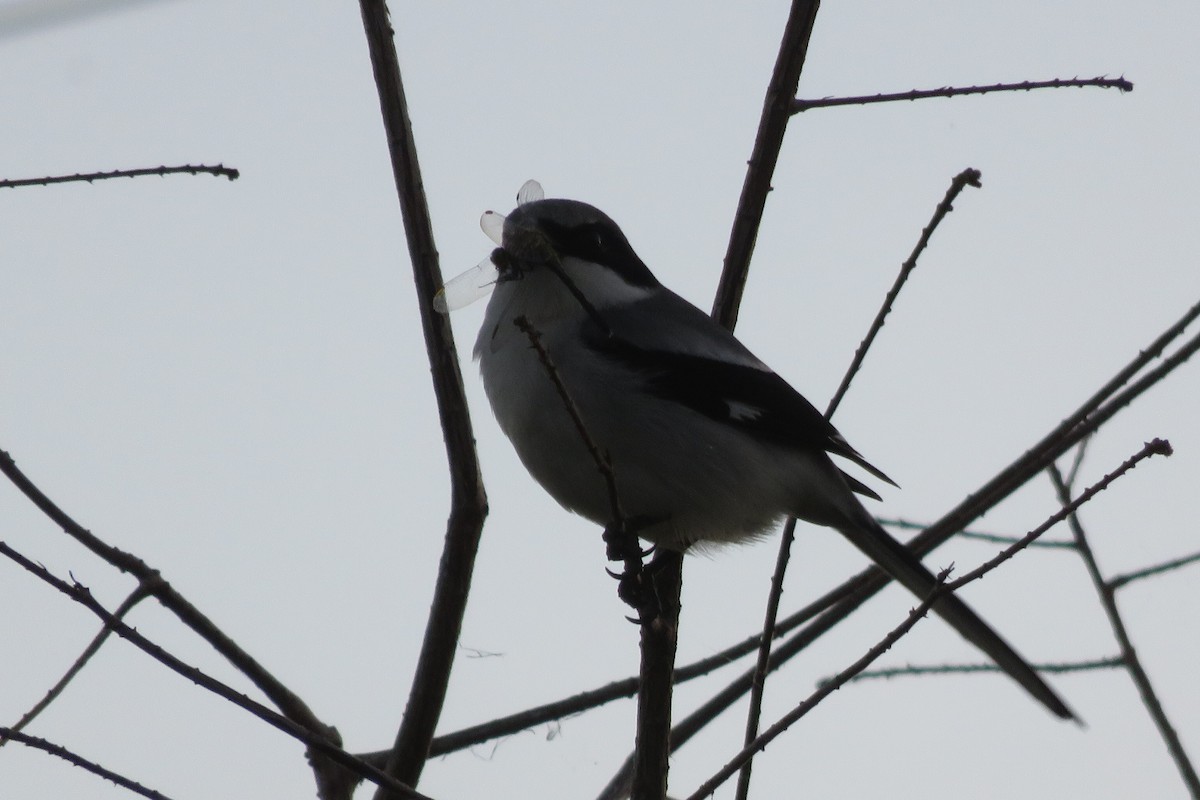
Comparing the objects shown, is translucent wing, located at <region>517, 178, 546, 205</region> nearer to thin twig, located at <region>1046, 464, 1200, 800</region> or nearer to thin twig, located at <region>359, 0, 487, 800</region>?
thin twig, located at <region>359, 0, 487, 800</region>

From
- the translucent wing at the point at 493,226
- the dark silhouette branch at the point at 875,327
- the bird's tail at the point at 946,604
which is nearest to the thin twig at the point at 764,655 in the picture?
the dark silhouette branch at the point at 875,327

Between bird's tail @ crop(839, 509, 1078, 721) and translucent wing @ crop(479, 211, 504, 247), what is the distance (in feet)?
4.34

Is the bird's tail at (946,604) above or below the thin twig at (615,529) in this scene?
above

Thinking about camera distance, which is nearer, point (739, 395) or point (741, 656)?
point (741, 656)

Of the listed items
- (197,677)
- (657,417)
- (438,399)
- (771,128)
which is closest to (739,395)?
(657,417)

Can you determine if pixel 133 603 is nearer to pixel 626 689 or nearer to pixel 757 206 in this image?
pixel 626 689

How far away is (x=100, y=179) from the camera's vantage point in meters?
2.51

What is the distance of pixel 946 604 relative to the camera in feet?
11.9

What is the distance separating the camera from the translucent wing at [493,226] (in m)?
3.57

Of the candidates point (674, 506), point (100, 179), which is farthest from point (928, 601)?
point (100, 179)

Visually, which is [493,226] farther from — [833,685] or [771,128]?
[833,685]

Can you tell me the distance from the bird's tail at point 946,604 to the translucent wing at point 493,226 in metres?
1.32

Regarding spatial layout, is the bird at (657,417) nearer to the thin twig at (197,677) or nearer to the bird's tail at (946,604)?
the bird's tail at (946,604)

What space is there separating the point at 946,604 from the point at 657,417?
0.99 m
